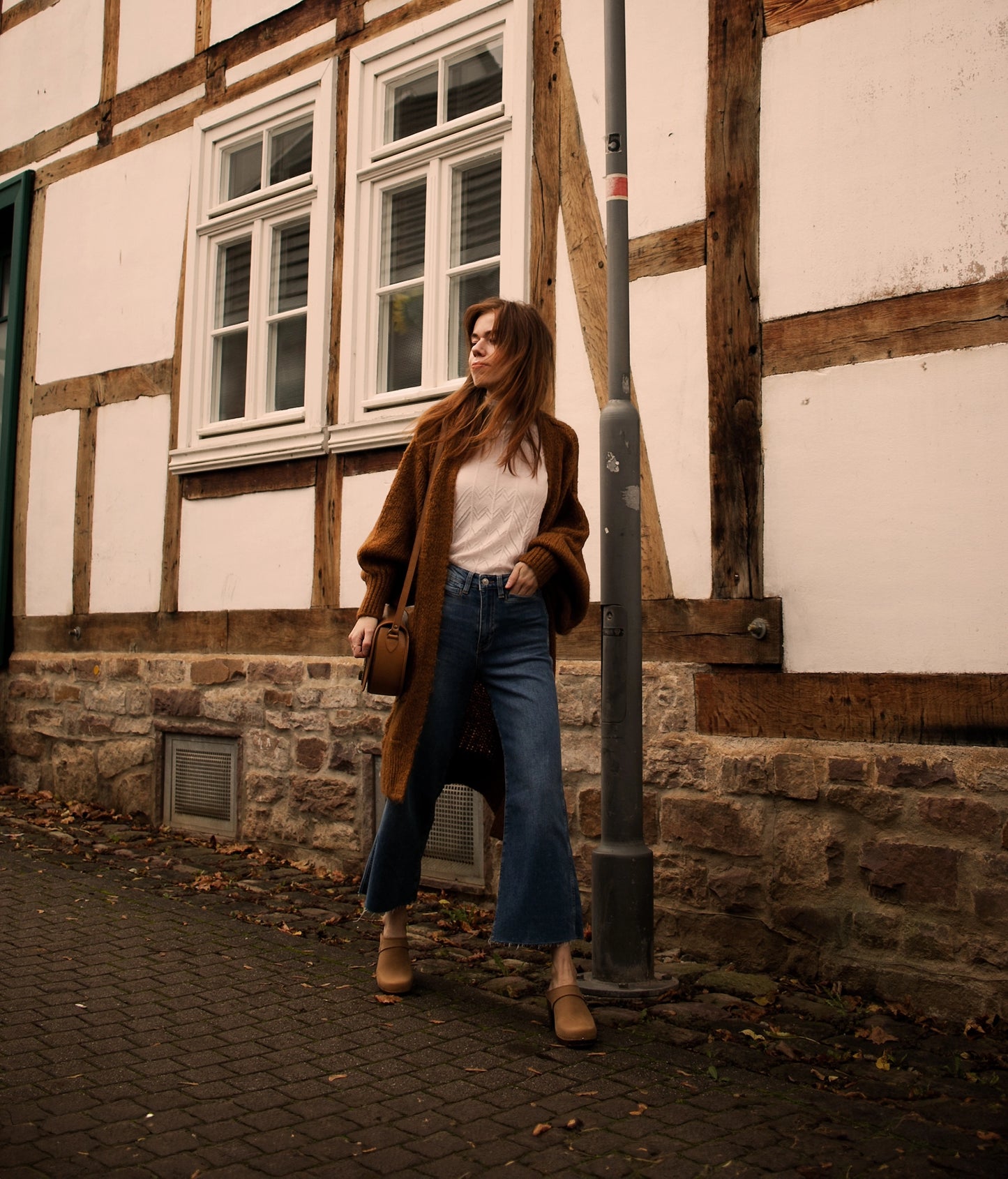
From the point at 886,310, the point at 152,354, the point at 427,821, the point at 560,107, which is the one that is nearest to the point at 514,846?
the point at 427,821

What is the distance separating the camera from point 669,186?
450cm

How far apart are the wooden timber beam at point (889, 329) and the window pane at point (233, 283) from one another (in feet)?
11.4

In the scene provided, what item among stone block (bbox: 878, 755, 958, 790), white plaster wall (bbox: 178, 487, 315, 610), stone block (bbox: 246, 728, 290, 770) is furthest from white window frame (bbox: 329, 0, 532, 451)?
stone block (bbox: 878, 755, 958, 790)

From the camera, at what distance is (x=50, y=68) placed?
26.0 feet

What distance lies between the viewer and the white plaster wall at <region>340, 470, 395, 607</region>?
5570 mm

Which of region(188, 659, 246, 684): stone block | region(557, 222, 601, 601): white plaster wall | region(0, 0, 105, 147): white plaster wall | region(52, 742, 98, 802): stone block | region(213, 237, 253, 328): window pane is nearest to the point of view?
region(557, 222, 601, 601): white plaster wall

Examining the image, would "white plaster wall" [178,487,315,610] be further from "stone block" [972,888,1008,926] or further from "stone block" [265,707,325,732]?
"stone block" [972,888,1008,926]

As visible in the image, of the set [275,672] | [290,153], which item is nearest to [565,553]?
[275,672]

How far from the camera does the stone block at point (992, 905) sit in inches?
136

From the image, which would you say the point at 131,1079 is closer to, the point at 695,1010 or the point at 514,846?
the point at 514,846

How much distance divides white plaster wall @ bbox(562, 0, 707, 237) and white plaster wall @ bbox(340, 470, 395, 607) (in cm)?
167

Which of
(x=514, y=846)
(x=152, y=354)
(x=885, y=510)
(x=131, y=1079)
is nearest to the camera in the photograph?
(x=131, y=1079)

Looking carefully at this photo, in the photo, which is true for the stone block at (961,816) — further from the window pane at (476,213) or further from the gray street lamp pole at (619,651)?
the window pane at (476,213)

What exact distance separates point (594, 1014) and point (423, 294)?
3.43m
